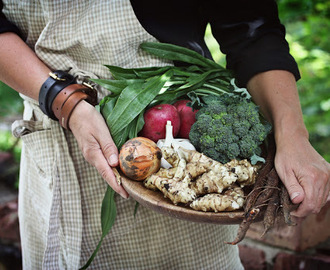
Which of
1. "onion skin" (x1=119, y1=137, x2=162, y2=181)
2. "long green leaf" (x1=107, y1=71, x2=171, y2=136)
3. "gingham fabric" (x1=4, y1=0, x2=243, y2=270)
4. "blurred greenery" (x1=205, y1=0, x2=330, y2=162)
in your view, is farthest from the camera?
"blurred greenery" (x1=205, y1=0, x2=330, y2=162)

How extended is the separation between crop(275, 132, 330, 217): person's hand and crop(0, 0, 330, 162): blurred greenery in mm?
1507

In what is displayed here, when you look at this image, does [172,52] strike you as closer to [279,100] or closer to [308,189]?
[279,100]

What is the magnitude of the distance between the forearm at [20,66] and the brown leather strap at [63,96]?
11 cm

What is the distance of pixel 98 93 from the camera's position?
151 cm

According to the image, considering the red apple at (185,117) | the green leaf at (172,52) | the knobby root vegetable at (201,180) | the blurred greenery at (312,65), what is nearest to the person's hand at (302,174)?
the knobby root vegetable at (201,180)

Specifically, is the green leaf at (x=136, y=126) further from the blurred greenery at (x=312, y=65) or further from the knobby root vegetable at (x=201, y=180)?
the blurred greenery at (x=312, y=65)

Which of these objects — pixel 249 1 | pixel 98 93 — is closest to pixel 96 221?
pixel 98 93

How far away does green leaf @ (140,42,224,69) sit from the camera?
1.45m

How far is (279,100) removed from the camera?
1.41 metres

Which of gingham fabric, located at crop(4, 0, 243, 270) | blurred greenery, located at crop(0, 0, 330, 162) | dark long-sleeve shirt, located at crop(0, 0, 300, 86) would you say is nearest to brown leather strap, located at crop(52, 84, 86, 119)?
gingham fabric, located at crop(4, 0, 243, 270)

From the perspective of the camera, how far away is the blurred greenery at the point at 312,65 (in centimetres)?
321

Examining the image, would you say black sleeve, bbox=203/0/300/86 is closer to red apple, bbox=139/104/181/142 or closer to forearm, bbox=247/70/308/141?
forearm, bbox=247/70/308/141

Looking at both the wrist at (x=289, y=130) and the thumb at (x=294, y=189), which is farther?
the wrist at (x=289, y=130)

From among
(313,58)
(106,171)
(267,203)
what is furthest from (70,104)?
(313,58)
